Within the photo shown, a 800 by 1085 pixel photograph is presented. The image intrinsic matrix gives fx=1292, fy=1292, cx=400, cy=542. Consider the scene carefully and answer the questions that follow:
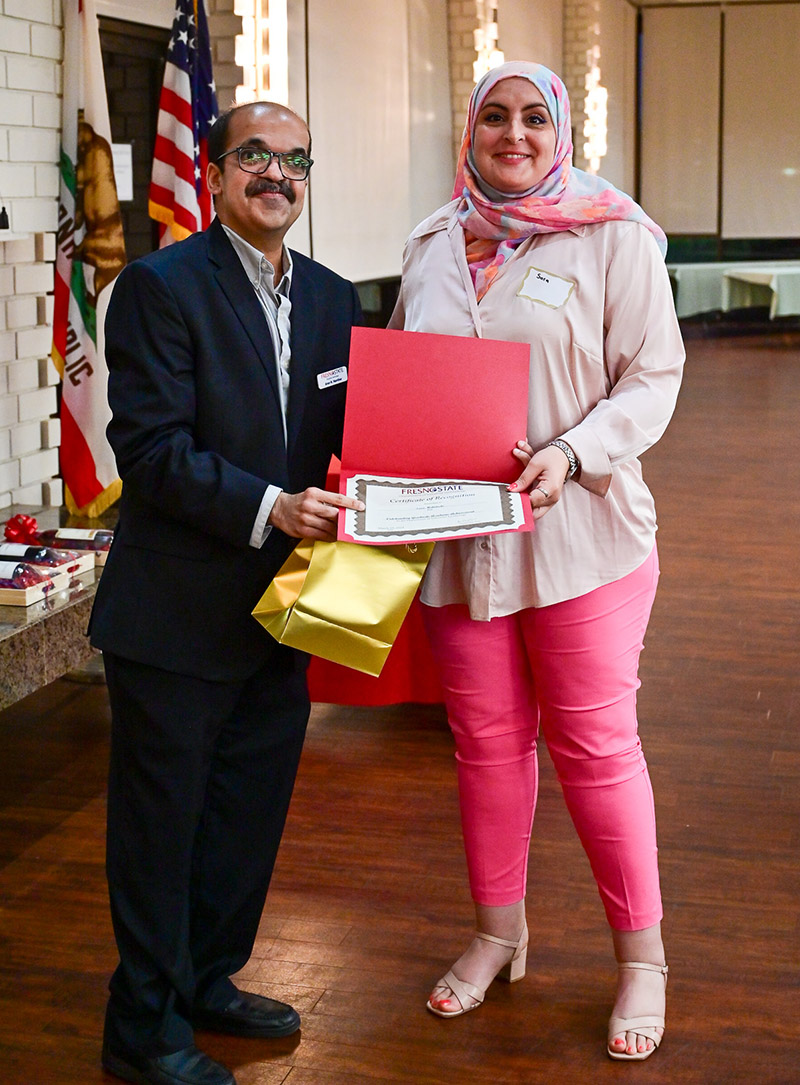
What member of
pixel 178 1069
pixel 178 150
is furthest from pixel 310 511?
pixel 178 150

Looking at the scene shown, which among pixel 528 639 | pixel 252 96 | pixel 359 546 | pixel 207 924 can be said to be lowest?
pixel 207 924

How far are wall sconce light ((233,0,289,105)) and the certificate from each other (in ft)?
13.0

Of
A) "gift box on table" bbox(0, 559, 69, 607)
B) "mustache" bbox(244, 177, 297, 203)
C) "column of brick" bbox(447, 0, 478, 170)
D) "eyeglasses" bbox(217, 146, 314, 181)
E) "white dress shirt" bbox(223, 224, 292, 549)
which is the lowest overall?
"gift box on table" bbox(0, 559, 69, 607)

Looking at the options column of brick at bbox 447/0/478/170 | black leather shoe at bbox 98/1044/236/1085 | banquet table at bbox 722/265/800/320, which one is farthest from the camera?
banquet table at bbox 722/265/800/320

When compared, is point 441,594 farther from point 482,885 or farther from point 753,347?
point 753,347

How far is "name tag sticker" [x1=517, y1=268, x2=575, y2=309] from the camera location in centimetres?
209

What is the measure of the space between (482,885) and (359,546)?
2.60ft

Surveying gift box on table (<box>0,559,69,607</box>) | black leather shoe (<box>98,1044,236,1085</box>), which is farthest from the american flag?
black leather shoe (<box>98,1044,236,1085</box>)

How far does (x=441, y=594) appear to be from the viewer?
2254 mm

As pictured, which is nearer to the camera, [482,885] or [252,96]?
[482,885]

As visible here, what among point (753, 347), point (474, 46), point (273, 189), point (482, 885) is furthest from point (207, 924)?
point (753, 347)

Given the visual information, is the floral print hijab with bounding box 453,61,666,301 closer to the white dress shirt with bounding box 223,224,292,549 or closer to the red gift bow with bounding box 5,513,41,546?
the white dress shirt with bounding box 223,224,292,549

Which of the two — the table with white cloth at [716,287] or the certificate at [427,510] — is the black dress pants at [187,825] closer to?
the certificate at [427,510]

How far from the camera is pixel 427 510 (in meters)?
1.97
